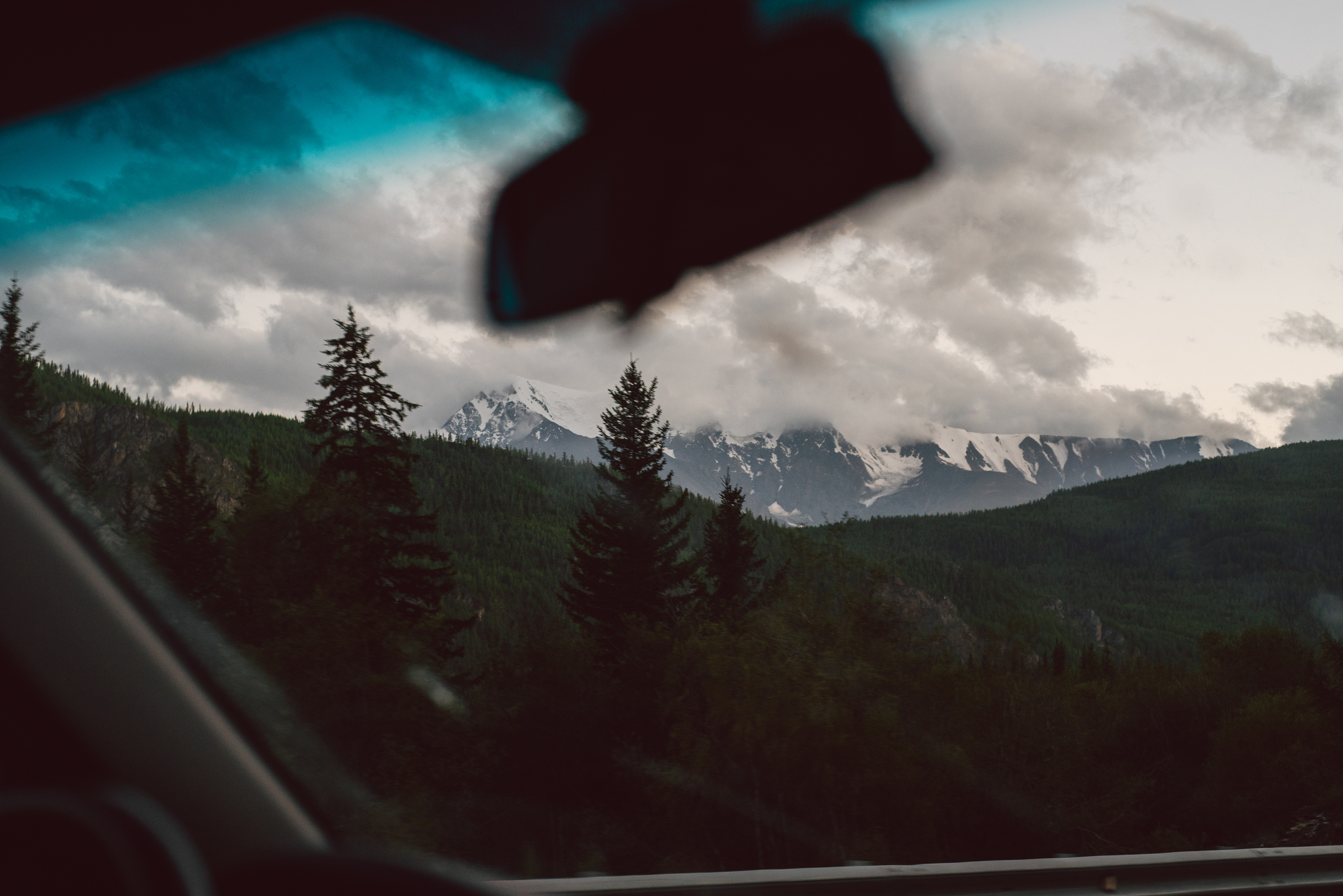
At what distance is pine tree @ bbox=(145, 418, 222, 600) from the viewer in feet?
33.0

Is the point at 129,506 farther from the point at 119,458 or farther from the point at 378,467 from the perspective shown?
the point at 378,467

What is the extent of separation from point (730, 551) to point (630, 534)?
13.9 ft

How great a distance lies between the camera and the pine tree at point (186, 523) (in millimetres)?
10047

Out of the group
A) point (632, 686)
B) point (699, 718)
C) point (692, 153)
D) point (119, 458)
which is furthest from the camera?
point (632, 686)

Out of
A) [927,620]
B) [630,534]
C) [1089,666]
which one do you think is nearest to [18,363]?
[927,620]

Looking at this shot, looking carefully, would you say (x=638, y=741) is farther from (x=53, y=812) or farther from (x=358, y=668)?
(x=53, y=812)

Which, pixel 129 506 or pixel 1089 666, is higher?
pixel 129 506

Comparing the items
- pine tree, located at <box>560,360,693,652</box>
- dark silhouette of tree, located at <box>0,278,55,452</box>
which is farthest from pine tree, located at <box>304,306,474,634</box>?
dark silhouette of tree, located at <box>0,278,55,452</box>

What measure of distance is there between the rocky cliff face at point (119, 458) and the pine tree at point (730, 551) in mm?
15503

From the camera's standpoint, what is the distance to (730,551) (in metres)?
31.1

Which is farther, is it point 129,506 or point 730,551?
point 730,551

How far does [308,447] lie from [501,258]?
11.0 m

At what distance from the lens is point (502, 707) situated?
20547mm

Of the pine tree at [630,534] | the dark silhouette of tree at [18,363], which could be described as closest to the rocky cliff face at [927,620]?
the pine tree at [630,534]
